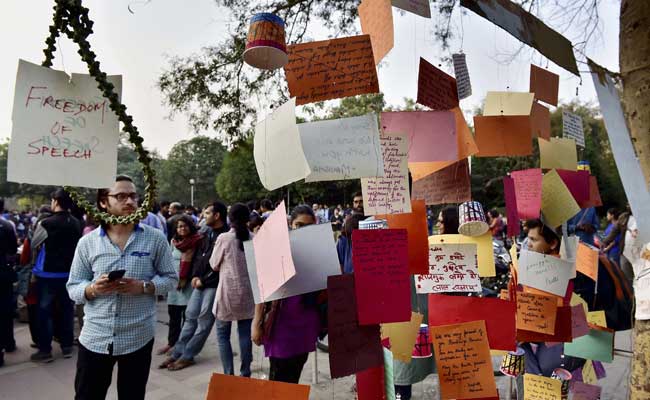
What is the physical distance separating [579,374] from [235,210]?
8.64 ft

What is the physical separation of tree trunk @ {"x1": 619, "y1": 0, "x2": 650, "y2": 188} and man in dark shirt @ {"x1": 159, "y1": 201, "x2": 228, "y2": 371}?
123 inches

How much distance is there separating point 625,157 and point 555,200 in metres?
0.42

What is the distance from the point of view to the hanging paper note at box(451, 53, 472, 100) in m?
1.67

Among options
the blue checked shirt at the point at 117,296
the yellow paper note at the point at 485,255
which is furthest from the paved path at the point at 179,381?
the yellow paper note at the point at 485,255

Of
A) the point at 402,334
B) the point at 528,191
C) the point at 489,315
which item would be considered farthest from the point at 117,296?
the point at 528,191

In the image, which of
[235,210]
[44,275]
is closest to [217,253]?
[235,210]

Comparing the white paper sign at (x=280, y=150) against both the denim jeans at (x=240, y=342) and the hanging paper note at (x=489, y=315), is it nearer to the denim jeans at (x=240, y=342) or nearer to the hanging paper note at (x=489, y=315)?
the hanging paper note at (x=489, y=315)

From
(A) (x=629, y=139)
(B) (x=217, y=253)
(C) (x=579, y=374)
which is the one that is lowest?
(C) (x=579, y=374)

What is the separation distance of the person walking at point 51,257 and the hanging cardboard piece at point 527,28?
4.10 meters

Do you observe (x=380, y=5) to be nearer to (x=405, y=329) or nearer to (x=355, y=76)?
(x=355, y=76)

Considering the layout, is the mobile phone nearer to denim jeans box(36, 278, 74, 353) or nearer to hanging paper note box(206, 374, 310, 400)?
hanging paper note box(206, 374, 310, 400)

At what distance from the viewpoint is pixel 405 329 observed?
1696 mm

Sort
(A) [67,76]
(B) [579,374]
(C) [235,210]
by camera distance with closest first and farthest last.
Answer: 1. (A) [67,76]
2. (B) [579,374]
3. (C) [235,210]

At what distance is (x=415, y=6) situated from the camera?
137 centimetres
